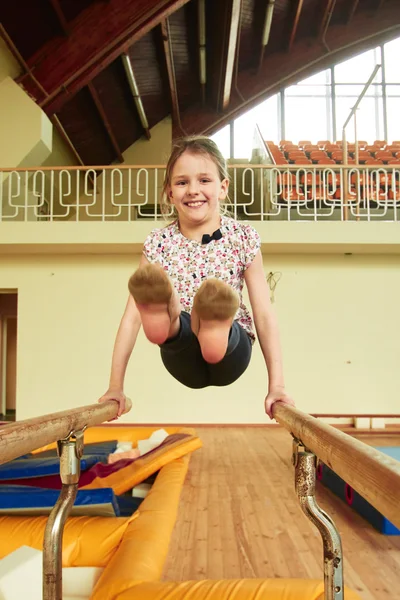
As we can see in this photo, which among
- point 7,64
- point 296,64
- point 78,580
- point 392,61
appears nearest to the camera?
point 78,580

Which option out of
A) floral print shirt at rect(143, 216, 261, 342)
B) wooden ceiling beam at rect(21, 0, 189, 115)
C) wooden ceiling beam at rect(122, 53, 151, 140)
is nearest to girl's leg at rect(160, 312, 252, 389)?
floral print shirt at rect(143, 216, 261, 342)

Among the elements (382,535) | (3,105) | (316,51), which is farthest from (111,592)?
(316,51)

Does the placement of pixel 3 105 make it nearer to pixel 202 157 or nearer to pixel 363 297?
pixel 363 297

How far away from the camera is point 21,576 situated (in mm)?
2182

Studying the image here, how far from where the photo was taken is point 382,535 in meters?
3.26

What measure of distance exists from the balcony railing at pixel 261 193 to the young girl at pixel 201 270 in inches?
151

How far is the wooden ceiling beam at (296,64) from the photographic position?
1211cm

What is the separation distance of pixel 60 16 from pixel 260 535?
7.38 meters

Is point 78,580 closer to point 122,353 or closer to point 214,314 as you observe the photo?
point 122,353

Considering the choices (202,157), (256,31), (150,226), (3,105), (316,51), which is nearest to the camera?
(202,157)

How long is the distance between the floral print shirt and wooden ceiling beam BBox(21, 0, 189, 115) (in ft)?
22.1

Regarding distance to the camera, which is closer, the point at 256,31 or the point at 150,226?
the point at 150,226

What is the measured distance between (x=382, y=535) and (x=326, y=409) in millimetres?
4424

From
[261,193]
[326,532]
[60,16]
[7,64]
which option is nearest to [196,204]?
[326,532]
